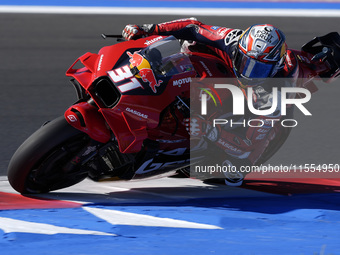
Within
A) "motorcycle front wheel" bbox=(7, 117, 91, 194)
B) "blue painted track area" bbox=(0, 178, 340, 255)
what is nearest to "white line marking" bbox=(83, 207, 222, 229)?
"blue painted track area" bbox=(0, 178, 340, 255)

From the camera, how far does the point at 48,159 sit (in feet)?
15.6

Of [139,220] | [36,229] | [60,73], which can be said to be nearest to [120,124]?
[139,220]

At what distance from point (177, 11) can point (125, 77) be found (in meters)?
6.67

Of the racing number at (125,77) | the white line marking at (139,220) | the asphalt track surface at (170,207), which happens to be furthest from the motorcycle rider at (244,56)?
the white line marking at (139,220)

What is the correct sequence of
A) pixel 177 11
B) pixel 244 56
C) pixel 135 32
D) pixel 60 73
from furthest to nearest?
1. pixel 177 11
2. pixel 60 73
3. pixel 135 32
4. pixel 244 56

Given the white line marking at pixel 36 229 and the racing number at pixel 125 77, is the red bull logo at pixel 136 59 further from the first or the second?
the white line marking at pixel 36 229

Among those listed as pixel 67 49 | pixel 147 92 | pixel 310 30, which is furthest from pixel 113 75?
pixel 310 30

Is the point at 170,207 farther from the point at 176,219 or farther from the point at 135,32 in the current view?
the point at 135,32

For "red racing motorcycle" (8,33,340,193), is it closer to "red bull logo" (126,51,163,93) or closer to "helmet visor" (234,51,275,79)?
"red bull logo" (126,51,163,93)

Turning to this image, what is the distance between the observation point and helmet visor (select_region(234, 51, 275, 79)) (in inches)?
192

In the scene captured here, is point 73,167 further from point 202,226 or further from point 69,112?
point 202,226

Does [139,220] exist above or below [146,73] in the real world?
below

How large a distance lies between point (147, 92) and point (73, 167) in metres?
0.76

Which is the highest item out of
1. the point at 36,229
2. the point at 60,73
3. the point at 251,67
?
the point at 251,67
